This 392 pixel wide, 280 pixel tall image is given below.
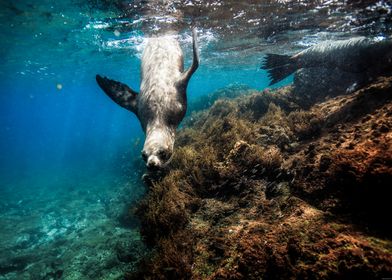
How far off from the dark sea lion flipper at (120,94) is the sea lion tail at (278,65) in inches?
209

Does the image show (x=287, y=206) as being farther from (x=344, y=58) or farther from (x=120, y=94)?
(x=344, y=58)

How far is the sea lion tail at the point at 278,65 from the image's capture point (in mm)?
9633

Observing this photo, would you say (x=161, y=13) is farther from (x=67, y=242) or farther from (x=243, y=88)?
(x=243, y=88)

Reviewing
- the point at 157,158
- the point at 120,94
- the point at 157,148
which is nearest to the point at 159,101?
the point at 120,94

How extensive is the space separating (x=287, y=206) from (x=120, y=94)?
518 cm

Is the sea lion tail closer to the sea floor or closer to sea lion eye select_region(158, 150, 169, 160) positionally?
sea lion eye select_region(158, 150, 169, 160)

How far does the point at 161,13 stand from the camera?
11359mm

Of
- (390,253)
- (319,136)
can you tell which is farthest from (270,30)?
(390,253)

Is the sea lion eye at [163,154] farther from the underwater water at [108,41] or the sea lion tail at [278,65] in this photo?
the sea lion tail at [278,65]

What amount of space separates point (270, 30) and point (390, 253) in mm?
14437

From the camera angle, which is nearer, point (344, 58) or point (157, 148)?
point (157, 148)

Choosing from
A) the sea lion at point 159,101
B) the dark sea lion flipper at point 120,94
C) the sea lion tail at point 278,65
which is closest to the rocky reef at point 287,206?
the sea lion at point 159,101

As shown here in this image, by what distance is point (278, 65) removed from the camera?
9.86 m

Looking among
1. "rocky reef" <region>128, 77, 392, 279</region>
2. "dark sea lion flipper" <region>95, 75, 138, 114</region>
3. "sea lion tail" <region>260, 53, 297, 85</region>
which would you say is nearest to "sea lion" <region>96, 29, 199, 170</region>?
"dark sea lion flipper" <region>95, 75, 138, 114</region>
